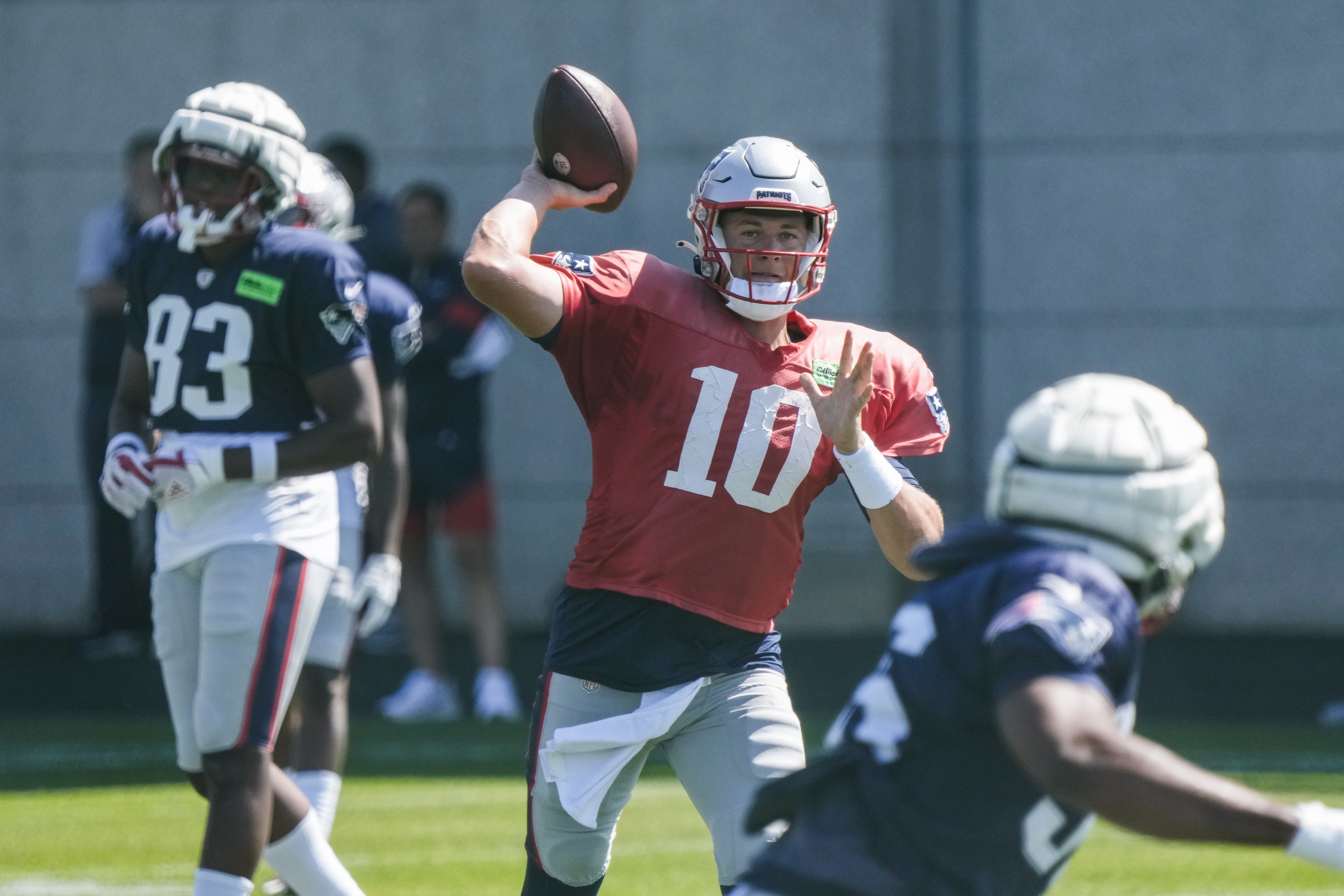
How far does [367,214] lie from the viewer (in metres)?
9.54

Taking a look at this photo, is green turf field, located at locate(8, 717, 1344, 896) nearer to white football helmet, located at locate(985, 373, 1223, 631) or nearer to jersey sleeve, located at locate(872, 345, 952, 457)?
jersey sleeve, located at locate(872, 345, 952, 457)

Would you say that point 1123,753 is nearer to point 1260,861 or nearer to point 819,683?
point 1260,861

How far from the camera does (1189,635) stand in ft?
37.8

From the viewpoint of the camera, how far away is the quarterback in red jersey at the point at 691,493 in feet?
11.7

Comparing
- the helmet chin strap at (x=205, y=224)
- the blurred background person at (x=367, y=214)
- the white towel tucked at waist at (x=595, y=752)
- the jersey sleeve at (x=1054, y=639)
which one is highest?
the helmet chin strap at (x=205, y=224)

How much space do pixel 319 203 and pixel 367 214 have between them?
4.17 metres

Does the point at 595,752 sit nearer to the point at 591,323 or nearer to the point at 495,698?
the point at 591,323

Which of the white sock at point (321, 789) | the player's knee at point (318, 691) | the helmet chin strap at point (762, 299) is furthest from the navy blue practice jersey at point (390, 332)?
the helmet chin strap at point (762, 299)

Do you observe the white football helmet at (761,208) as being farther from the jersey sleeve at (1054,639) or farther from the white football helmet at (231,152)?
the jersey sleeve at (1054,639)

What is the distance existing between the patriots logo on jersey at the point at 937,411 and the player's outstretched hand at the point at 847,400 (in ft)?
1.37

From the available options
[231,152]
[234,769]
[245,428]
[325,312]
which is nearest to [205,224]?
[231,152]

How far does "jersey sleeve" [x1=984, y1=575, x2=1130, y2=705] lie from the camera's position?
7.35 ft

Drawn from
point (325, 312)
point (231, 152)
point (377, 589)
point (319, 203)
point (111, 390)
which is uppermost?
point (231, 152)

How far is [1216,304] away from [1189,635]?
2158mm
